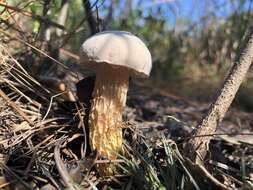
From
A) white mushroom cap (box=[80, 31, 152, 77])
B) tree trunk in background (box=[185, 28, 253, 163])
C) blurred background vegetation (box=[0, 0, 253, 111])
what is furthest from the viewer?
blurred background vegetation (box=[0, 0, 253, 111])

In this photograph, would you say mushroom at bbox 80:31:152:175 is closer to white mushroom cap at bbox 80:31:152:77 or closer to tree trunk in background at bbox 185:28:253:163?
white mushroom cap at bbox 80:31:152:77

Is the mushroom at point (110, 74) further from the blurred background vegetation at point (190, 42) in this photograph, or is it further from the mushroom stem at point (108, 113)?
the blurred background vegetation at point (190, 42)

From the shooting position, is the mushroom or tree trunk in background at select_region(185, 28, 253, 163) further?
tree trunk in background at select_region(185, 28, 253, 163)

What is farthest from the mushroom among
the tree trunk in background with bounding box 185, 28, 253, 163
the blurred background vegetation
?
the blurred background vegetation

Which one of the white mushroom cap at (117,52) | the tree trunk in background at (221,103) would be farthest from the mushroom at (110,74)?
the tree trunk in background at (221,103)

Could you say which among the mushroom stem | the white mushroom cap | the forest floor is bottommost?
the forest floor

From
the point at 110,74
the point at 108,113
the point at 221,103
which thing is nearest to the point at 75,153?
the point at 108,113

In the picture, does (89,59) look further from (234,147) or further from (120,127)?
(234,147)
